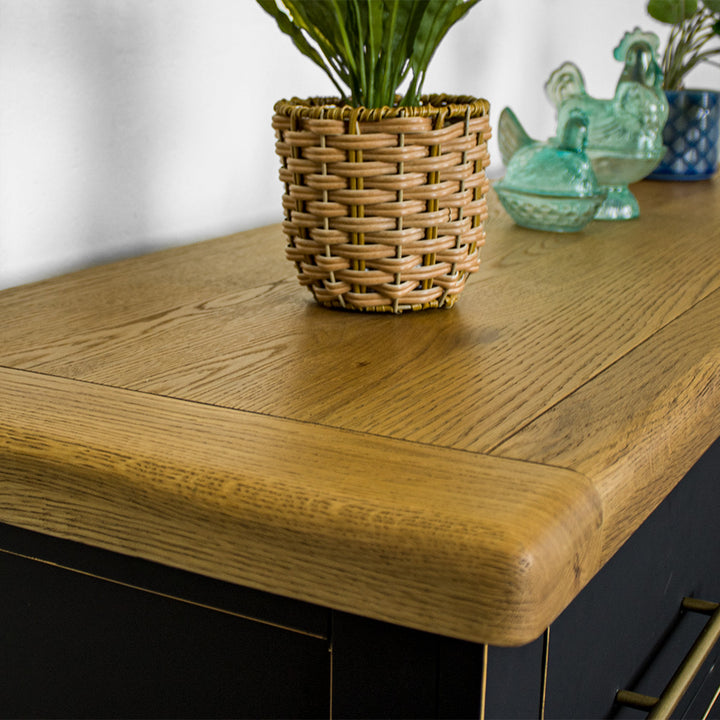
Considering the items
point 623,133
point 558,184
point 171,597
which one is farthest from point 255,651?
point 623,133

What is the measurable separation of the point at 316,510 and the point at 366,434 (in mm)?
84

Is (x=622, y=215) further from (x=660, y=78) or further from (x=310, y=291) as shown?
(x=310, y=291)

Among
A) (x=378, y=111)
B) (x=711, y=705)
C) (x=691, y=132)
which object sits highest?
(x=378, y=111)

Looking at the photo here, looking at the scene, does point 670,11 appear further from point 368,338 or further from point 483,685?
point 483,685

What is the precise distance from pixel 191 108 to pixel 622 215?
529mm

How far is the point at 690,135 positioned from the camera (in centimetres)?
144

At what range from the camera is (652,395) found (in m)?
0.49

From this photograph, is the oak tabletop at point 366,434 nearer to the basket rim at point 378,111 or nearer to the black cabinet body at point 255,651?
the black cabinet body at point 255,651

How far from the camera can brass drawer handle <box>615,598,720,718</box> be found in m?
0.54

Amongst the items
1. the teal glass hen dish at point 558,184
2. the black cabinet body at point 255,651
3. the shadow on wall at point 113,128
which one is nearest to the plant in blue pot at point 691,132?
the teal glass hen dish at point 558,184

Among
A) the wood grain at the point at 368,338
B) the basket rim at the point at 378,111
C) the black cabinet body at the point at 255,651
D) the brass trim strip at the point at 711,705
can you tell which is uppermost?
the basket rim at the point at 378,111

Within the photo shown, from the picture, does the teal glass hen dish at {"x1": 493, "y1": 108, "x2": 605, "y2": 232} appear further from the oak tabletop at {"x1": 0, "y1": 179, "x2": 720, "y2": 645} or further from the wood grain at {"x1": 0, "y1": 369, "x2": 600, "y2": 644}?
the wood grain at {"x1": 0, "y1": 369, "x2": 600, "y2": 644}

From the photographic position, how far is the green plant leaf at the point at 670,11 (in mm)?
1368

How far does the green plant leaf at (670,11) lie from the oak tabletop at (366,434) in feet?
2.62
